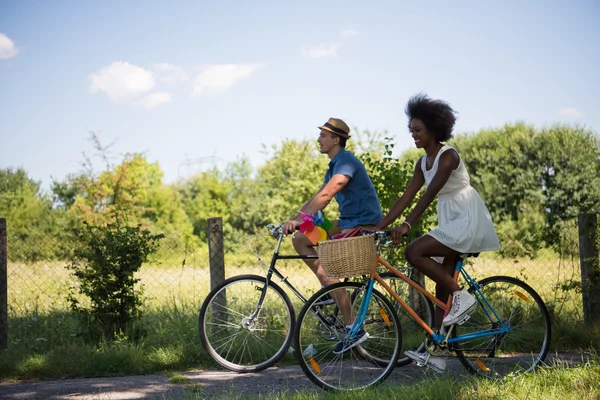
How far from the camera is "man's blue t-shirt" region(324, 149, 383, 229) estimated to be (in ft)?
18.1

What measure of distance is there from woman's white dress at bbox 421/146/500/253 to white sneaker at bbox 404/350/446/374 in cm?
86

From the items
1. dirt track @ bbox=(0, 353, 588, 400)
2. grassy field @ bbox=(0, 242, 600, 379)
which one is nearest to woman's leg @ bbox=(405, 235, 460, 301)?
dirt track @ bbox=(0, 353, 588, 400)

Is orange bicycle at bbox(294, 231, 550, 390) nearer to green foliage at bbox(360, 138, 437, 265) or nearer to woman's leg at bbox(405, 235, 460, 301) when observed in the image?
woman's leg at bbox(405, 235, 460, 301)

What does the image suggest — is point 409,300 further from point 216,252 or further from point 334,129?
point 216,252

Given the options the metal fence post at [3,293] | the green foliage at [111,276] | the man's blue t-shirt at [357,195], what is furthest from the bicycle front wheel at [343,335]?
the metal fence post at [3,293]

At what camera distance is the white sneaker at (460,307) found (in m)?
4.78

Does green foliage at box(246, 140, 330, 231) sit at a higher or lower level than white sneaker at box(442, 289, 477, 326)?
higher

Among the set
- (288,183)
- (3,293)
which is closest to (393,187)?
(3,293)

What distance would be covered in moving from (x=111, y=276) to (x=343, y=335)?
257cm

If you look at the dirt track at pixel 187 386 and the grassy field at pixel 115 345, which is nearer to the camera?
the dirt track at pixel 187 386

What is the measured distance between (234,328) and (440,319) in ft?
6.25

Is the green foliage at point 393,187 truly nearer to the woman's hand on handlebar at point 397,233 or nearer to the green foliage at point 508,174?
the woman's hand on handlebar at point 397,233

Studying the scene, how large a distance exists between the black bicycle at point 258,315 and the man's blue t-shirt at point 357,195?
50cm

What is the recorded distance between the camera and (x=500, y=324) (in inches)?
204
